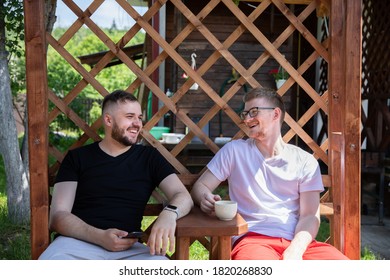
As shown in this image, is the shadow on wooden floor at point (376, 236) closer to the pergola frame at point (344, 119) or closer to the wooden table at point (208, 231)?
the pergola frame at point (344, 119)

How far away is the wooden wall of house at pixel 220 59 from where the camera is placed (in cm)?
612

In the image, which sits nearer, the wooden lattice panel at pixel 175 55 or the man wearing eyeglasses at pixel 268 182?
the man wearing eyeglasses at pixel 268 182

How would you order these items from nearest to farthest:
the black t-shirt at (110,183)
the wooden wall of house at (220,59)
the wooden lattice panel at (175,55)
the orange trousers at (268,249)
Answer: the orange trousers at (268,249), the black t-shirt at (110,183), the wooden lattice panel at (175,55), the wooden wall of house at (220,59)

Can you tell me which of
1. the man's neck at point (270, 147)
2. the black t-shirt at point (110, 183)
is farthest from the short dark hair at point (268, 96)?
the black t-shirt at point (110, 183)

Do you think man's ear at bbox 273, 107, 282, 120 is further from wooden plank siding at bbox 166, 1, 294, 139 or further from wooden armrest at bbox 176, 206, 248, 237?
wooden plank siding at bbox 166, 1, 294, 139

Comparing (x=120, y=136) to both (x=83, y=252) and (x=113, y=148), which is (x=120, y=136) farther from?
(x=83, y=252)

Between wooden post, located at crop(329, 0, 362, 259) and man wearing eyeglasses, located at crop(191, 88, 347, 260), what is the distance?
22 centimetres

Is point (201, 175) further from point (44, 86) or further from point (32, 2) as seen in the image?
point (32, 2)

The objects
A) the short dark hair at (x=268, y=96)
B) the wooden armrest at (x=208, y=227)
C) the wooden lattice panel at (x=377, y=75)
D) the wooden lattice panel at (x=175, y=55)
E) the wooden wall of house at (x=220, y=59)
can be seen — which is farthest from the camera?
the wooden wall of house at (x=220, y=59)

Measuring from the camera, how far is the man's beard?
2115mm

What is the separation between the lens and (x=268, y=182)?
2166 mm

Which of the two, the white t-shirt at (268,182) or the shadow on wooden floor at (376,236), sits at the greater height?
the white t-shirt at (268,182)

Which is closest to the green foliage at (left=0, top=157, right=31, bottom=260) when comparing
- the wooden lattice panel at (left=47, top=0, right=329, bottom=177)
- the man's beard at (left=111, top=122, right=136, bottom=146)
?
the wooden lattice panel at (left=47, top=0, right=329, bottom=177)
